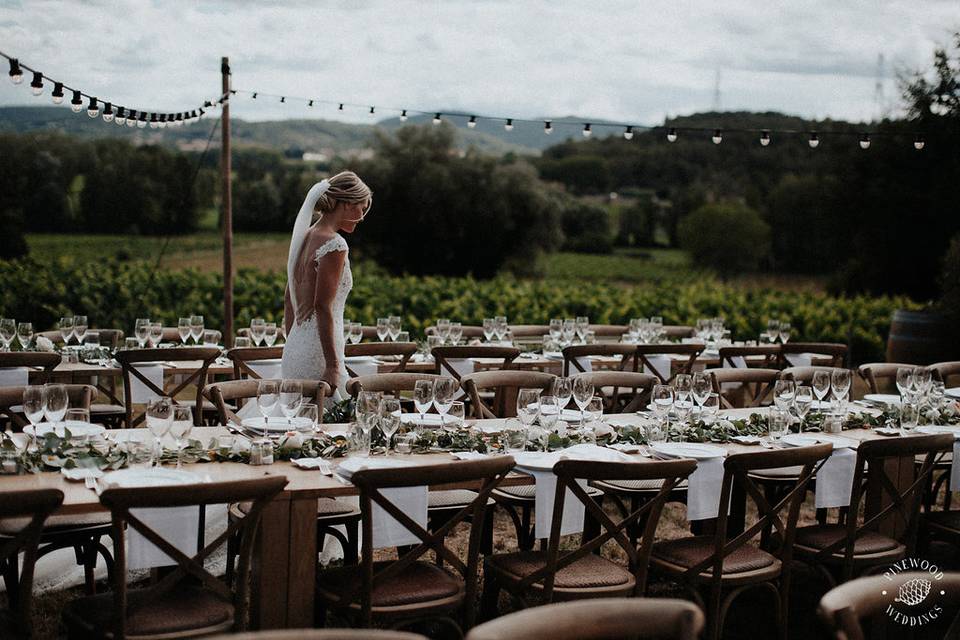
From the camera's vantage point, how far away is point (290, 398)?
3.97 m

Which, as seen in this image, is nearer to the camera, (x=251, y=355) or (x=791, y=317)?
(x=251, y=355)

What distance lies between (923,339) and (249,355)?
8.56 m

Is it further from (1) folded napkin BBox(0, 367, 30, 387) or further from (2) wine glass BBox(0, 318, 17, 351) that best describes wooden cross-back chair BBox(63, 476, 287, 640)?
(2) wine glass BBox(0, 318, 17, 351)

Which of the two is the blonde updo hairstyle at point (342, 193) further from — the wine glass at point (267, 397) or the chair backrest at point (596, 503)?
the chair backrest at point (596, 503)

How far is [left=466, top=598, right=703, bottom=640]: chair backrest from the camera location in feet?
6.47

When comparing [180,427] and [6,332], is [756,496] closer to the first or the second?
[180,427]

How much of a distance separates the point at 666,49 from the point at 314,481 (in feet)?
72.3

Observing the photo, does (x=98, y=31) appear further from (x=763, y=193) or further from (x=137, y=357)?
(x=763, y=193)

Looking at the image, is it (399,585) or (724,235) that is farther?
(724,235)

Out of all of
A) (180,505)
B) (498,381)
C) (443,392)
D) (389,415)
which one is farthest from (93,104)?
(180,505)

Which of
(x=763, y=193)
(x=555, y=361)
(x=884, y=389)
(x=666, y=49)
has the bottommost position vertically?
(x=884, y=389)

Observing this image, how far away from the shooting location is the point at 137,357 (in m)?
5.99

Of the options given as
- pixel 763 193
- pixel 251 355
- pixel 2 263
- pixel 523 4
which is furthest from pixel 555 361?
pixel 763 193

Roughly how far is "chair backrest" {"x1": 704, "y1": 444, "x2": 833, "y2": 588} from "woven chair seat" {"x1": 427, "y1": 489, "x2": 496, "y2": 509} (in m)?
1.04
